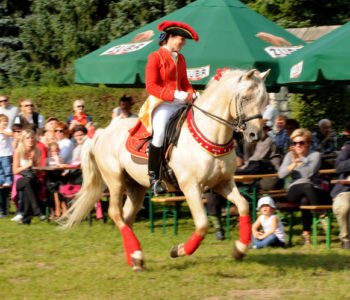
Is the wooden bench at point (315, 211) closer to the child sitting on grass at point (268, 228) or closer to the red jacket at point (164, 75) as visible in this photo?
the child sitting on grass at point (268, 228)

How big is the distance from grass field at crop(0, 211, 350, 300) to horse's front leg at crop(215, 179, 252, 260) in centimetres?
25

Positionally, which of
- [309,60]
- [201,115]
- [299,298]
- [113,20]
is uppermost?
[113,20]

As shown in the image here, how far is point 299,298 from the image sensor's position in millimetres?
8344

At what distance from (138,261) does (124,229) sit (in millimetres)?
614

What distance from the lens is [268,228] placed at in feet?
37.5

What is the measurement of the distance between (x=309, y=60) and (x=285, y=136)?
3.55 meters

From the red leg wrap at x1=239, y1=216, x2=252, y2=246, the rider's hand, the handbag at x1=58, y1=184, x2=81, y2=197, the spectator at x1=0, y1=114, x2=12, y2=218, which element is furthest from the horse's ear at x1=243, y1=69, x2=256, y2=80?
the spectator at x1=0, y1=114, x2=12, y2=218

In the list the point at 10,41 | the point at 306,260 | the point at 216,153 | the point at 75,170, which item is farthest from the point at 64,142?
the point at 10,41

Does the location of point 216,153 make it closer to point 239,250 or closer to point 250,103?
point 250,103

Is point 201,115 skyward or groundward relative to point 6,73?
groundward

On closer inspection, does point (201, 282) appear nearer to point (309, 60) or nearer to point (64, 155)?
point (309, 60)

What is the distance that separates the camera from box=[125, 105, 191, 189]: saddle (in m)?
9.59

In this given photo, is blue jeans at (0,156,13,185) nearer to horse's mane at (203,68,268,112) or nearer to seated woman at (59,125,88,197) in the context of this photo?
seated woman at (59,125,88,197)

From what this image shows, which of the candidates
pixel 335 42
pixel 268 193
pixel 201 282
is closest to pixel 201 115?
pixel 201 282
